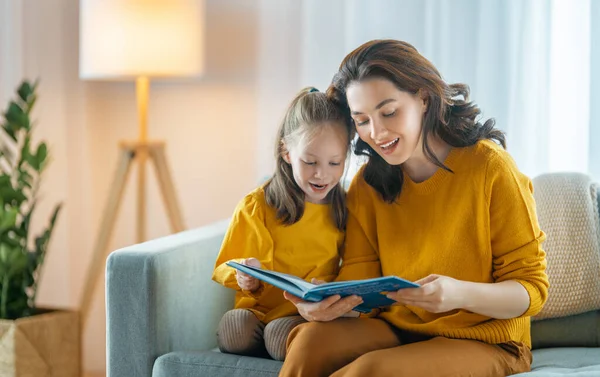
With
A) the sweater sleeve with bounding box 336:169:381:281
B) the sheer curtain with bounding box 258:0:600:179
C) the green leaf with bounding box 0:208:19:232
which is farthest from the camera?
the green leaf with bounding box 0:208:19:232

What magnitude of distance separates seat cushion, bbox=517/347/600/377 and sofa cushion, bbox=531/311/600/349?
0.13 feet

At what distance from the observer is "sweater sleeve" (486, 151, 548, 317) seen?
1695 millimetres

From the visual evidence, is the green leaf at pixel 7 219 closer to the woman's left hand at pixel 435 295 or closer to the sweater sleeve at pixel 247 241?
the sweater sleeve at pixel 247 241

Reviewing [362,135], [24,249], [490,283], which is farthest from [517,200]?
[24,249]

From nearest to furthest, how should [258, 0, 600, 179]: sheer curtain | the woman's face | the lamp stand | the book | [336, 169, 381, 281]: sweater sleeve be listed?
the book < the woman's face < [336, 169, 381, 281]: sweater sleeve < [258, 0, 600, 179]: sheer curtain < the lamp stand

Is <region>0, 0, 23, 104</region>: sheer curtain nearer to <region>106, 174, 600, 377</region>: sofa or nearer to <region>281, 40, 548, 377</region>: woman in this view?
<region>106, 174, 600, 377</region>: sofa

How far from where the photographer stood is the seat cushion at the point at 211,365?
1.83 meters

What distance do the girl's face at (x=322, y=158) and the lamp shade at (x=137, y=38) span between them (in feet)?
3.38

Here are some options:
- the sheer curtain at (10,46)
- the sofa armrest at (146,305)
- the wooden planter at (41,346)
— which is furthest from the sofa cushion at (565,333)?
the sheer curtain at (10,46)

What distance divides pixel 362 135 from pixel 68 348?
62.6 inches

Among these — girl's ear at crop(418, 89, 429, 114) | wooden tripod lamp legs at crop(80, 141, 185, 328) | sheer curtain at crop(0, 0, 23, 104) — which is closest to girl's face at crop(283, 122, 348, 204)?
girl's ear at crop(418, 89, 429, 114)

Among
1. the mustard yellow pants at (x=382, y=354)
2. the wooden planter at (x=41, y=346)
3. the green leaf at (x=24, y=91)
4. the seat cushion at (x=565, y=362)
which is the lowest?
the wooden planter at (x=41, y=346)

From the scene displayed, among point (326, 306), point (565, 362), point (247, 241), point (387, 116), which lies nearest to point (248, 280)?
point (247, 241)

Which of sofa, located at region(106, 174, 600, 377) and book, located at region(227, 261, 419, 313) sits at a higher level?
book, located at region(227, 261, 419, 313)
